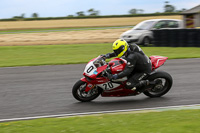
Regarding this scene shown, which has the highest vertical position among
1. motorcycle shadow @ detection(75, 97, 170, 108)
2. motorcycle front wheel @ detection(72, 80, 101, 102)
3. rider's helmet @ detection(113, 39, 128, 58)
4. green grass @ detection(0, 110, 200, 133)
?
rider's helmet @ detection(113, 39, 128, 58)

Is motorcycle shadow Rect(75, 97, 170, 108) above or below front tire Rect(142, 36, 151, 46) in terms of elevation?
below

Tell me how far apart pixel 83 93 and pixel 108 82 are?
66 cm

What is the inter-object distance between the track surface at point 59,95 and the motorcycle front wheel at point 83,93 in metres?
0.13

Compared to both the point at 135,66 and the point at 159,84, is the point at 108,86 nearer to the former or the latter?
the point at 135,66

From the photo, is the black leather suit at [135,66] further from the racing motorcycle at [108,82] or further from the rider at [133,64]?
the racing motorcycle at [108,82]

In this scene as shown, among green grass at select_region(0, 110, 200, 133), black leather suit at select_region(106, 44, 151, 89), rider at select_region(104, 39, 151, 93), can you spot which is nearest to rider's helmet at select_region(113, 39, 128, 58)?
rider at select_region(104, 39, 151, 93)

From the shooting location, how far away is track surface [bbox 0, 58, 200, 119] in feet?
22.9

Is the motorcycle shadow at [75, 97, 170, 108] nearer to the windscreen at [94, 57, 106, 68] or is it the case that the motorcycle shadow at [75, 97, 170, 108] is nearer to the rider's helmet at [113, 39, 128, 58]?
the windscreen at [94, 57, 106, 68]

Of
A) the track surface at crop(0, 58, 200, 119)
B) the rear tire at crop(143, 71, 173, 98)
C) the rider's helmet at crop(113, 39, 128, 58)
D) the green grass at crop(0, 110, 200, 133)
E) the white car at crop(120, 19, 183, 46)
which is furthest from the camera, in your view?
the white car at crop(120, 19, 183, 46)

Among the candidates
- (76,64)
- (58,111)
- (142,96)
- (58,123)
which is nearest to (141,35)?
(76,64)

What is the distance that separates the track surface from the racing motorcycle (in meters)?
0.19

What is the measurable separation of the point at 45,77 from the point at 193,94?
16.2ft

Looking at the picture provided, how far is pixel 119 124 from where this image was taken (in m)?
5.25

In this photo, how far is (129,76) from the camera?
7348 millimetres
